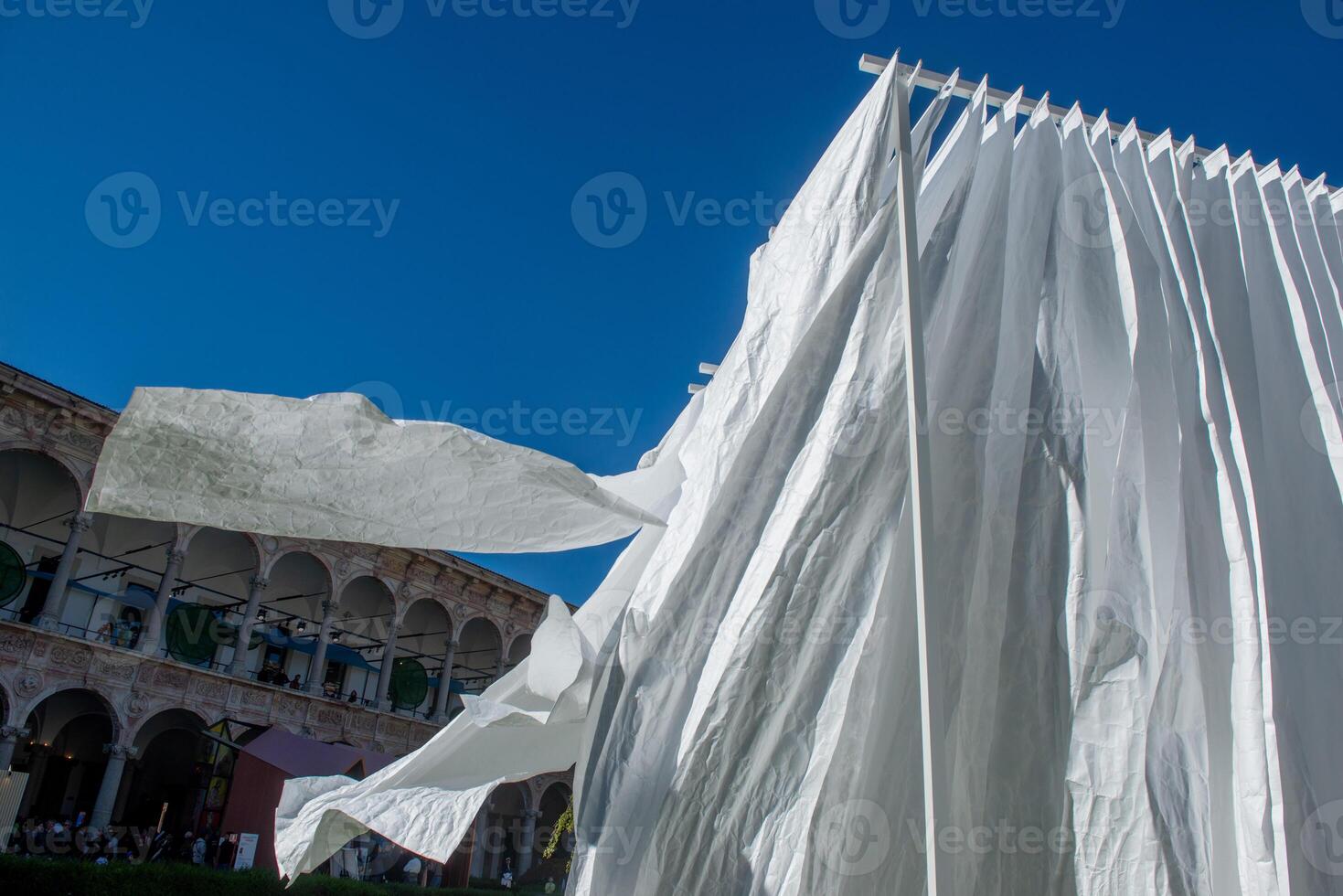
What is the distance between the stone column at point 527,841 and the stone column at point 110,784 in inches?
462

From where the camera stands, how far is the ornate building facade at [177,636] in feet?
58.8

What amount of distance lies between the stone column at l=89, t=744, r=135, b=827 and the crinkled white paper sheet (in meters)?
18.8

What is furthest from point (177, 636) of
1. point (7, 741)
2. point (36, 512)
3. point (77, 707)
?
point (36, 512)

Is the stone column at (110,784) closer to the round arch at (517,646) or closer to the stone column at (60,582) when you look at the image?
the stone column at (60,582)

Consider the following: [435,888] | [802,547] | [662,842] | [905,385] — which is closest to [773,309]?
[905,385]

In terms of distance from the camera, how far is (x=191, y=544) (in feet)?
72.5

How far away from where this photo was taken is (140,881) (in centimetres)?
1054

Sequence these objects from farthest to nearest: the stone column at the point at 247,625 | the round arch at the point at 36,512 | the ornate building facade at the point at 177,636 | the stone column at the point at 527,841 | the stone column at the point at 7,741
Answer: the stone column at the point at 527,841 < the stone column at the point at 247,625 < the round arch at the point at 36,512 < the ornate building facade at the point at 177,636 < the stone column at the point at 7,741

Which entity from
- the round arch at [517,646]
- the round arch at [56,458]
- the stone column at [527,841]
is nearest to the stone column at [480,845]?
the stone column at [527,841]

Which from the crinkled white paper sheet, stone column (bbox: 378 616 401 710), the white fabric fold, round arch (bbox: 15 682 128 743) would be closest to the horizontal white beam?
the crinkled white paper sheet

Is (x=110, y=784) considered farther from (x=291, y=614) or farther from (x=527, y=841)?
(x=527, y=841)

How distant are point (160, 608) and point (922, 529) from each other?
21263 millimetres

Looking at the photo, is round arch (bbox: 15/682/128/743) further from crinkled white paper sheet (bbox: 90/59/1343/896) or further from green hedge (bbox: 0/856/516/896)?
crinkled white paper sheet (bbox: 90/59/1343/896)

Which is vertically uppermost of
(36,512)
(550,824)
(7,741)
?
(36,512)
